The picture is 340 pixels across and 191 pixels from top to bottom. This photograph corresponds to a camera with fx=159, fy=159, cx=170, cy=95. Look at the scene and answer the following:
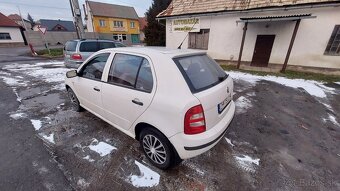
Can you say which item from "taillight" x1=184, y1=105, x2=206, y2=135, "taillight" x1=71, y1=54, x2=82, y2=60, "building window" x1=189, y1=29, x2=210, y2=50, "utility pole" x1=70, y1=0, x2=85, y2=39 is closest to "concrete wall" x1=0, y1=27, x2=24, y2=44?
"utility pole" x1=70, y1=0, x2=85, y2=39

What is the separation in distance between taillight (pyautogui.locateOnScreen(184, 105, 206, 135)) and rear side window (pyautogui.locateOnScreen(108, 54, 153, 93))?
0.62m

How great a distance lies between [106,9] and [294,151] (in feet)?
141

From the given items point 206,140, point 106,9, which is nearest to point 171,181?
point 206,140

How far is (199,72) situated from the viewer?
7.56 ft

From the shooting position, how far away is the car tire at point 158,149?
7.00 ft

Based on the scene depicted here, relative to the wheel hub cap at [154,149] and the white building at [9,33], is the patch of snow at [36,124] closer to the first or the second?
the wheel hub cap at [154,149]

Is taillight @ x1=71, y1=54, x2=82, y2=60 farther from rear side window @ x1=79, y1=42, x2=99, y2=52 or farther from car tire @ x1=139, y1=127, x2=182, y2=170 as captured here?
car tire @ x1=139, y1=127, x2=182, y2=170

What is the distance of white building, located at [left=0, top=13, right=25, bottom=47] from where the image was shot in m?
26.9

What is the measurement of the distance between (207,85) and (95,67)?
219 centimetres

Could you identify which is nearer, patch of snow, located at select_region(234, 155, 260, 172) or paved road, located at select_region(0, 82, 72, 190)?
paved road, located at select_region(0, 82, 72, 190)

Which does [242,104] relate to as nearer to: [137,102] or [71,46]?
[137,102]

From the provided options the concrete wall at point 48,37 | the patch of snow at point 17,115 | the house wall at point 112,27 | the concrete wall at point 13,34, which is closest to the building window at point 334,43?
the patch of snow at point 17,115

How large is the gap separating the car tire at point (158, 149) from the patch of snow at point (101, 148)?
2.38 ft

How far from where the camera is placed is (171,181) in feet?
7.22
